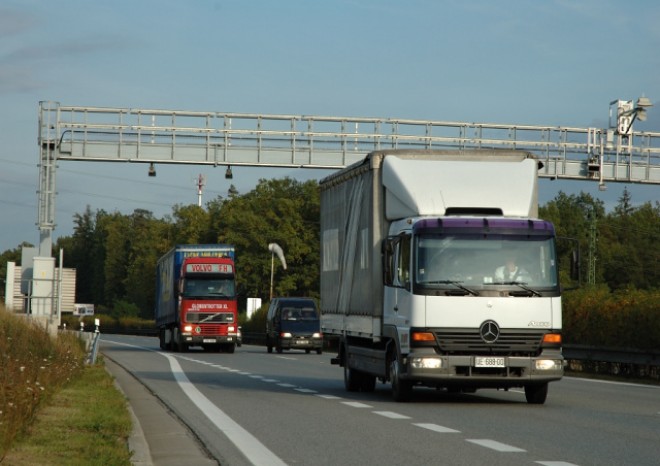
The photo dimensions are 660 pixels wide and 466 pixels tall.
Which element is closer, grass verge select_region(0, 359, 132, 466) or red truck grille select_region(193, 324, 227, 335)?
grass verge select_region(0, 359, 132, 466)

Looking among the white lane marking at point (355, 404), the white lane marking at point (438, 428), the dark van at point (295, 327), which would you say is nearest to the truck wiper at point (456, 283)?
the white lane marking at point (355, 404)

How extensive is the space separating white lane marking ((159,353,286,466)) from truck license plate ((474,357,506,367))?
3.46 m

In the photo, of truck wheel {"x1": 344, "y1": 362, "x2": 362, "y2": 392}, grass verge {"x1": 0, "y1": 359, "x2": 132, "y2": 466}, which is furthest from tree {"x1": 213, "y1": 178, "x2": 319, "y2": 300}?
grass verge {"x1": 0, "y1": 359, "x2": 132, "y2": 466}

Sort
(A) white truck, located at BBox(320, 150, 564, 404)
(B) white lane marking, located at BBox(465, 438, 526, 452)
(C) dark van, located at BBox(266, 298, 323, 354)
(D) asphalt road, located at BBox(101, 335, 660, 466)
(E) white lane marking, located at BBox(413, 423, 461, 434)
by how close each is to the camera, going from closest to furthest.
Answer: (D) asphalt road, located at BBox(101, 335, 660, 466)
(B) white lane marking, located at BBox(465, 438, 526, 452)
(E) white lane marking, located at BBox(413, 423, 461, 434)
(A) white truck, located at BBox(320, 150, 564, 404)
(C) dark van, located at BBox(266, 298, 323, 354)

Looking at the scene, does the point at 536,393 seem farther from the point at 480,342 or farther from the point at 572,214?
the point at 572,214

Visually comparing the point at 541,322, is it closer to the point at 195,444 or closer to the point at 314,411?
the point at 314,411

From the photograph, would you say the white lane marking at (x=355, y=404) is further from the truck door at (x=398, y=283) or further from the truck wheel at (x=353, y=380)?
the truck wheel at (x=353, y=380)

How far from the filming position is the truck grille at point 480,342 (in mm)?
18078

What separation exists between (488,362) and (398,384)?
143 centimetres

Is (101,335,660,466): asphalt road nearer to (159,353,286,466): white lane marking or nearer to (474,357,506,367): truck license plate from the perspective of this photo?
(159,353,286,466): white lane marking

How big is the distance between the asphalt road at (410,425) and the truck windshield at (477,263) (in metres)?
1.70

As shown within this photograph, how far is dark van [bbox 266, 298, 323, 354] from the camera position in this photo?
52781 mm

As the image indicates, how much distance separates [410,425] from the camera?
49.6 ft

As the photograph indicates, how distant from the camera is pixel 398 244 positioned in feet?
61.6
